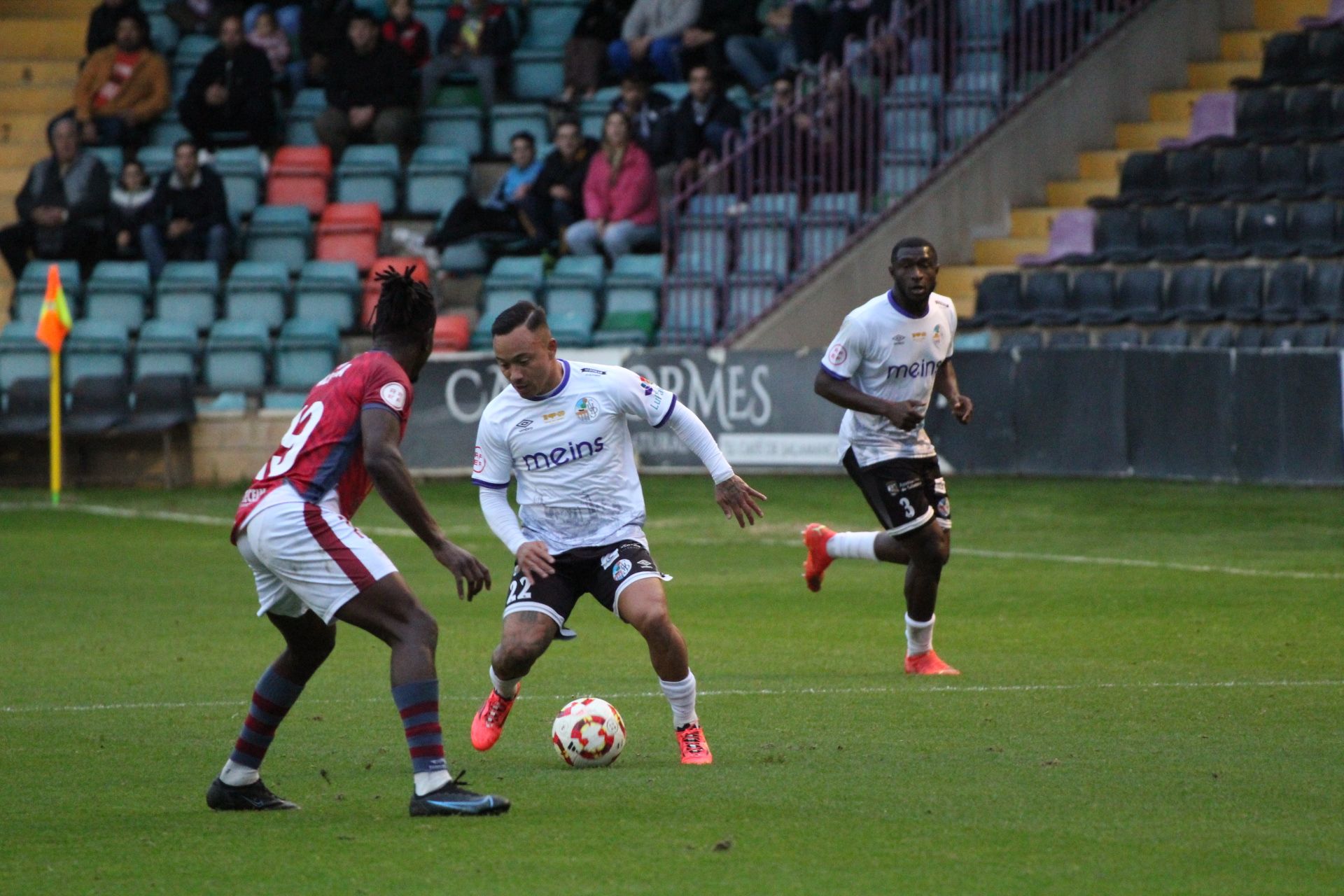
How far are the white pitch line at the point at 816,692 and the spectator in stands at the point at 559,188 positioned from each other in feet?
47.3

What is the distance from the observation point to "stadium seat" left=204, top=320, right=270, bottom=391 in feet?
75.8

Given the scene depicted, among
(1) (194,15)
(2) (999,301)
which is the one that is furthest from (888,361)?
(1) (194,15)

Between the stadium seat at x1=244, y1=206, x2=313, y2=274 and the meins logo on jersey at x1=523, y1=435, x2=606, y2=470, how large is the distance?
17400 mm

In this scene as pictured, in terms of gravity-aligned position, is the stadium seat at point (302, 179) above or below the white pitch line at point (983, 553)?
above

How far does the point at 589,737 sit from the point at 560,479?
1072 millimetres

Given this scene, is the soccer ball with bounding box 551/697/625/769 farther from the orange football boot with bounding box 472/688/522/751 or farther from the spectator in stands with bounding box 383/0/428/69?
the spectator in stands with bounding box 383/0/428/69

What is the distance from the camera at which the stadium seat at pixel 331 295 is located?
23.7 meters

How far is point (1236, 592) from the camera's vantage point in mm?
12852

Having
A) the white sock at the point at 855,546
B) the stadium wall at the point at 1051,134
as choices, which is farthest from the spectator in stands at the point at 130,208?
the white sock at the point at 855,546

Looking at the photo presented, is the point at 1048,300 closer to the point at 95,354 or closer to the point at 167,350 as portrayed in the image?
the point at 167,350

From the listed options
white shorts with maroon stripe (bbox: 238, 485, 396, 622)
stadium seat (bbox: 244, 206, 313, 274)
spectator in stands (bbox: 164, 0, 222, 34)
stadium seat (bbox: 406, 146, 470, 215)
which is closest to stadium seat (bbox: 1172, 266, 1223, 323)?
stadium seat (bbox: 406, 146, 470, 215)

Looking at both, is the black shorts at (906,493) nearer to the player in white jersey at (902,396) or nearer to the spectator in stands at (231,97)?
the player in white jersey at (902,396)

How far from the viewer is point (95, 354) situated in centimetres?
2319

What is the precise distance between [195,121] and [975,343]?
10.8m
